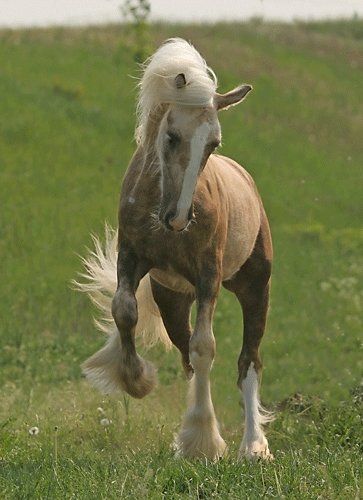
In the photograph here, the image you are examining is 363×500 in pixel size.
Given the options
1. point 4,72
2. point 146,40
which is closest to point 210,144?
point 146,40

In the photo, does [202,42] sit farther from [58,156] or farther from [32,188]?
[32,188]

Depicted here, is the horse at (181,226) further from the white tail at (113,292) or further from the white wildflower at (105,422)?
the white wildflower at (105,422)

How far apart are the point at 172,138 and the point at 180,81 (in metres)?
0.33

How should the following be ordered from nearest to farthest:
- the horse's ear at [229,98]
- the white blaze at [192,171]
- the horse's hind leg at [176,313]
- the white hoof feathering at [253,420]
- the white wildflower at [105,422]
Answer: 1. the white blaze at [192,171]
2. the horse's ear at [229,98]
3. the white hoof feathering at [253,420]
4. the horse's hind leg at [176,313]
5. the white wildflower at [105,422]

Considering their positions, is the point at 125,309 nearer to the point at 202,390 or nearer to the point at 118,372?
the point at 118,372

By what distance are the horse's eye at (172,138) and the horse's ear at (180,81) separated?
283 millimetres

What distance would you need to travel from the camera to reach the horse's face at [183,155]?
6676 mm

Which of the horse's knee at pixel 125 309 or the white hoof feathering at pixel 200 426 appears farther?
the white hoof feathering at pixel 200 426

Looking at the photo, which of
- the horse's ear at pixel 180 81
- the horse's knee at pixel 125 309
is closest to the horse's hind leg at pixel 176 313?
the horse's knee at pixel 125 309

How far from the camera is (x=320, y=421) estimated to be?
902 cm

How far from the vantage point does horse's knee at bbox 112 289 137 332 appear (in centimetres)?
726

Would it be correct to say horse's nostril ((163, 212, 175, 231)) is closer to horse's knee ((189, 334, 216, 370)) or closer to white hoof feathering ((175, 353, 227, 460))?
horse's knee ((189, 334, 216, 370))

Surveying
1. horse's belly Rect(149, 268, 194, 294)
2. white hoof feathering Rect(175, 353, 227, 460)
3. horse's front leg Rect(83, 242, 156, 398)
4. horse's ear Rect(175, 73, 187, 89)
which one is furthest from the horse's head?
white hoof feathering Rect(175, 353, 227, 460)

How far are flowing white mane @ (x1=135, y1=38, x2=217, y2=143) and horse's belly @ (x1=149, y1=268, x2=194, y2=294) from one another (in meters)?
0.84
